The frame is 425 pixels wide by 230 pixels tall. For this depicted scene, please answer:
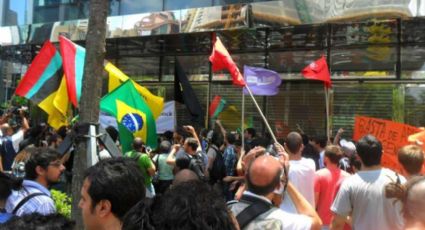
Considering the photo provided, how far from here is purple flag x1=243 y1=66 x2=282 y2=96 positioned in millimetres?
11461

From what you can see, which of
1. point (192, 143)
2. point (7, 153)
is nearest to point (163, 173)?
point (192, 143)

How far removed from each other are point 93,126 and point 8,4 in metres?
13.8

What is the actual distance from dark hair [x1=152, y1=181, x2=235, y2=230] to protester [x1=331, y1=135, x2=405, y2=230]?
10.2 feet

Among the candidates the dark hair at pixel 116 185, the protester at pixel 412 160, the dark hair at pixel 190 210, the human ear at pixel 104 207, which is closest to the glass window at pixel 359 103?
the protester at pixel 412 160

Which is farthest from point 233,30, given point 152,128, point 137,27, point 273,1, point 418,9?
point 152,128

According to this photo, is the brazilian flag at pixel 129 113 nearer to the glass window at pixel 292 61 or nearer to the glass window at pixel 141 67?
the glass window at pixel 292 61

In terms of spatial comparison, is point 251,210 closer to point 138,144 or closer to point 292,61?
point 138,144

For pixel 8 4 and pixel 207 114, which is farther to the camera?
pixel 8 4

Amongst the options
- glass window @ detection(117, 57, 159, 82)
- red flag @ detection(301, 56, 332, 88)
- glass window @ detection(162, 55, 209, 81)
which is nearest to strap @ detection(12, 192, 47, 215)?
red flag @ detection(301, 56, 332, 88)

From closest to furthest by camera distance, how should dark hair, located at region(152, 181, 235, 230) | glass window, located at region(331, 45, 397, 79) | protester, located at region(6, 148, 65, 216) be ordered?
dark hair, located at region(152, 181, 235, 230) < protester, located at region(6, 148, 65, 216) < glass window, located at region(331, 45, 397, 79)

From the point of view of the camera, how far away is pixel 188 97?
12.4 metres

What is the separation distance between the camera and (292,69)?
14289 mm

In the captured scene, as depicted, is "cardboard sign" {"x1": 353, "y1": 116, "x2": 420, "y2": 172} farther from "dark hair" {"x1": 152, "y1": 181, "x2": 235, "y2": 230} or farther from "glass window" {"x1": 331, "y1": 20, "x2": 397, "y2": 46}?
"dark hair" {"x1": 152, "y1": 181, "x2": 235, "y2": 230}

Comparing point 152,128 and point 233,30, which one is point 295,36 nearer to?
point 233,30
